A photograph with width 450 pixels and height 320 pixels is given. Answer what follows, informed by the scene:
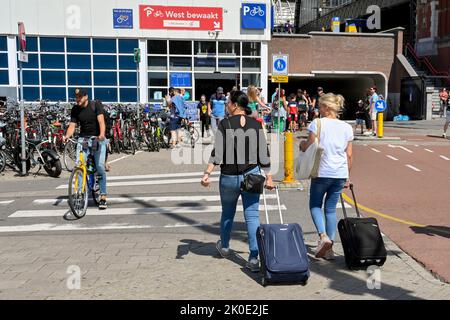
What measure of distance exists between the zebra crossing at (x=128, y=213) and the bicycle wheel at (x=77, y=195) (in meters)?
0.14

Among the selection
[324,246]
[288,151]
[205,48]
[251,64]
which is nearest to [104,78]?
[205,48]

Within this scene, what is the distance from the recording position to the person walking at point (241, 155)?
535 cm

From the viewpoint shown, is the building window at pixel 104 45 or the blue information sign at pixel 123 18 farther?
the building window at pixel 104 45

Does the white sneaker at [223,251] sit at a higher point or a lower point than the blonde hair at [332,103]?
lower


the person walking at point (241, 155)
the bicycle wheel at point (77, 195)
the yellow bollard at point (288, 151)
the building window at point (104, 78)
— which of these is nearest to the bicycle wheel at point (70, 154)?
the bicycle wheel at point (77, 195)

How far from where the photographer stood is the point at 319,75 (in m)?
32.5

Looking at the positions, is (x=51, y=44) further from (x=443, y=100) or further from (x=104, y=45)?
(x=443, y=100)

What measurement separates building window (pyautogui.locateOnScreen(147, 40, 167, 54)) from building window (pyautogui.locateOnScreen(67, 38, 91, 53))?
300 cm

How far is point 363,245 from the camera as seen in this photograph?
5.25 metres

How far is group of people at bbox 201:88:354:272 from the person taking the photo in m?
5.36

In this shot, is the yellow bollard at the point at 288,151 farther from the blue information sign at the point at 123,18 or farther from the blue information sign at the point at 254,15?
the blue information sign at the point at 123,18

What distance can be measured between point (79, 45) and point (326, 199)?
23237 millimetres

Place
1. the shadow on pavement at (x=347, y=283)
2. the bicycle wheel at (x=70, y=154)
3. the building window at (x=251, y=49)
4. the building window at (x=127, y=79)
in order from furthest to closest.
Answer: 1. the building window at (x=251, y=49)
2. the building window at (x=127, y=79)
3. the bicycle wheel at (x=70, y=154)
4. the shadow on pavement at (x=347, y=283)

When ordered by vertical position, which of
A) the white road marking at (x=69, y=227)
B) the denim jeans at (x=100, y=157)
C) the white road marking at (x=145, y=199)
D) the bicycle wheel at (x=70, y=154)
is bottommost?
the white road marking at (x=69, y=227)
